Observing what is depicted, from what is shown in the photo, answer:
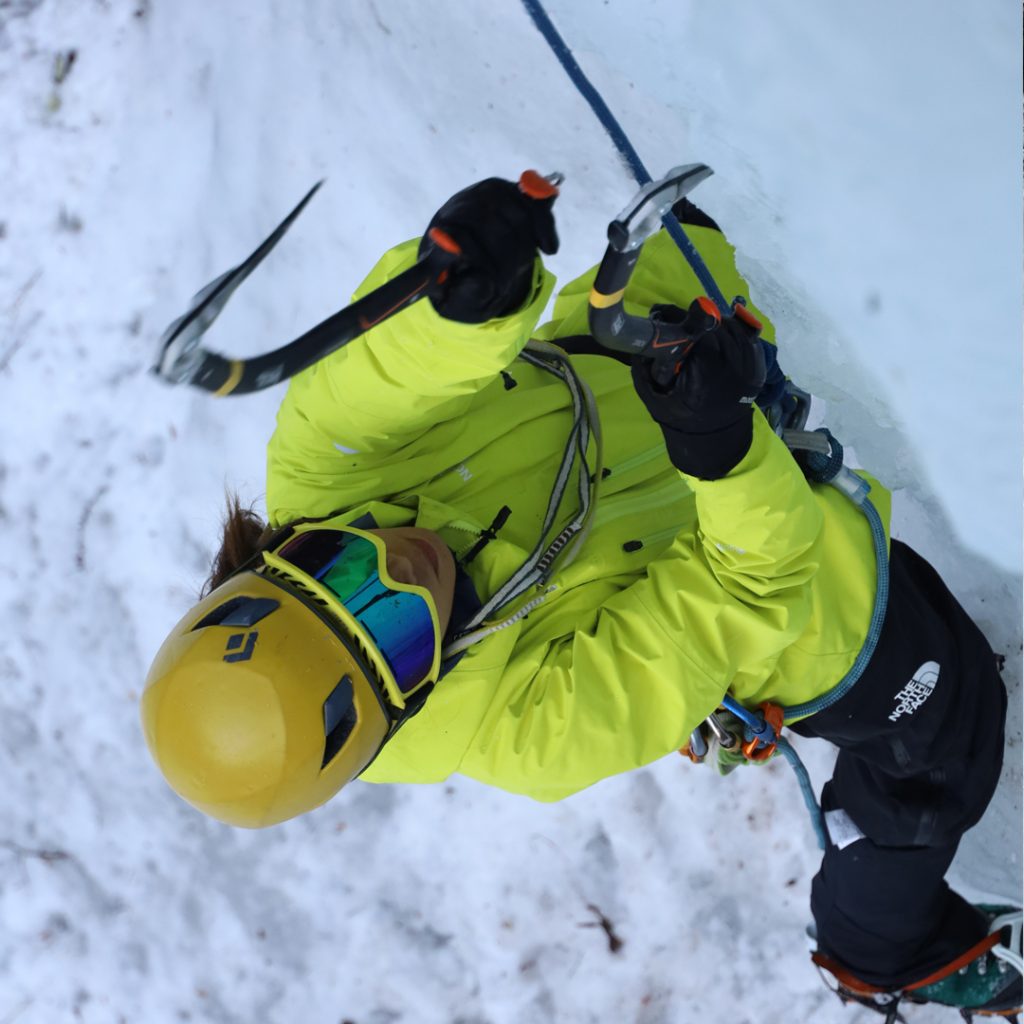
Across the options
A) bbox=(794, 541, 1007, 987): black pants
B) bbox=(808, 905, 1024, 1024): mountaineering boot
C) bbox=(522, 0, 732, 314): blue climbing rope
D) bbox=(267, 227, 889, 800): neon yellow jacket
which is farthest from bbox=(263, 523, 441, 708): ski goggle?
bbox=(808, 905, 1024, 1024): mountaineering boot

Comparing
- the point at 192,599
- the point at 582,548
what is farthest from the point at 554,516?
the point at 192,599

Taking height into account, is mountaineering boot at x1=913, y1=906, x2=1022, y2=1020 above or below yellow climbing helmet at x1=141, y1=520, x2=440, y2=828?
below

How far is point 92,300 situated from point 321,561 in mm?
1813

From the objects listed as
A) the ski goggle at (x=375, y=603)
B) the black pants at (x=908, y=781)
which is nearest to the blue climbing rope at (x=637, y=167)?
the ski goggle at (x=375, y=603)

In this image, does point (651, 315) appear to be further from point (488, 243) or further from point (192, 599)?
point (192, 599)

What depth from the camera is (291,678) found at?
4.19 feet

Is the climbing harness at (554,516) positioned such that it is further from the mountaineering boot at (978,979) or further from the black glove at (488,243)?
the mountaineering boot at (978,979)

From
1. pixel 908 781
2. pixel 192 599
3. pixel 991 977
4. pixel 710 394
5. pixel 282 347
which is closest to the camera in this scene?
pixel 282 347

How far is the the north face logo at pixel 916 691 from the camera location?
175 cm

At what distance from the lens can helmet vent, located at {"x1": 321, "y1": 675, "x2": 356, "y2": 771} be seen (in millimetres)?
1313

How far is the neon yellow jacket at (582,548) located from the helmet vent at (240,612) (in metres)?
0.22

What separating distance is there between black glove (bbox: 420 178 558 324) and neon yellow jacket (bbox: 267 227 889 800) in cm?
5

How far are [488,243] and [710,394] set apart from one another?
33 cm

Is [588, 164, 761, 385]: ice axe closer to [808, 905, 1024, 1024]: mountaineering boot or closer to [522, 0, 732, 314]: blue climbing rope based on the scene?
[522, 0, 732, 314]: blue climbing rope
